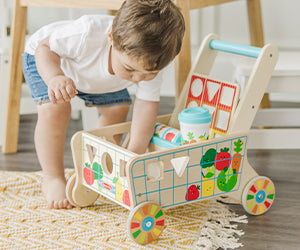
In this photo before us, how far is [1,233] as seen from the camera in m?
1.03

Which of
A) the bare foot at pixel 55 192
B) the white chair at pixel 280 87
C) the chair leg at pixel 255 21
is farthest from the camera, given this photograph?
the chair leg at pixel 255 21

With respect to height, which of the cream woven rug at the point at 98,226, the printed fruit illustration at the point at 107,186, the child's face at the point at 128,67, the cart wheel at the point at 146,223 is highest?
the child's face at the point at 128,67

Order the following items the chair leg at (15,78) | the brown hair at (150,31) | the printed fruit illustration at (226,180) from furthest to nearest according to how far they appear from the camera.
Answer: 1. the chair leg at (15,78)
2. the printed fruit illustration at (226,180)
3. the brown hair at (150,31)

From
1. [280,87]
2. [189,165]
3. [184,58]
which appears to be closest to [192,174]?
[189,165]

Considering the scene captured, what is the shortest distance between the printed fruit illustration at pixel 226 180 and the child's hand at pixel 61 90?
0.37m

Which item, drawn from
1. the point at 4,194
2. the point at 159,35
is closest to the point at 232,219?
the point at 159,35

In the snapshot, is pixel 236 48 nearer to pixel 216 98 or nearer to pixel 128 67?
pixel 216 98

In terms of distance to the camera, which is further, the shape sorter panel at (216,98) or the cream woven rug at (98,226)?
the shape sorter panel at (216,98)

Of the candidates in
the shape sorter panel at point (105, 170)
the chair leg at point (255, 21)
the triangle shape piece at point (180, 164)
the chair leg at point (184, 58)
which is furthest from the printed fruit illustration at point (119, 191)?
the chair leg at point (255, 21)

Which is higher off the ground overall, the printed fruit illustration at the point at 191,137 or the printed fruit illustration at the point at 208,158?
the printed fruit illustration at the point at 191,137

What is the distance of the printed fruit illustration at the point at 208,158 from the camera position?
3.30ft

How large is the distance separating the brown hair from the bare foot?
0.40 meters

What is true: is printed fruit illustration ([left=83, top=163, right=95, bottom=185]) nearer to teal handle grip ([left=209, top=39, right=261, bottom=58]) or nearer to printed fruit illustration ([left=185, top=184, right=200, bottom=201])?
printed fruit illustration ([left=185, top=184, right=200, bottom=201])

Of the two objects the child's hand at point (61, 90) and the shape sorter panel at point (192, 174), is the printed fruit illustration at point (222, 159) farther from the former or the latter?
the child's hand at point (61, 90)
